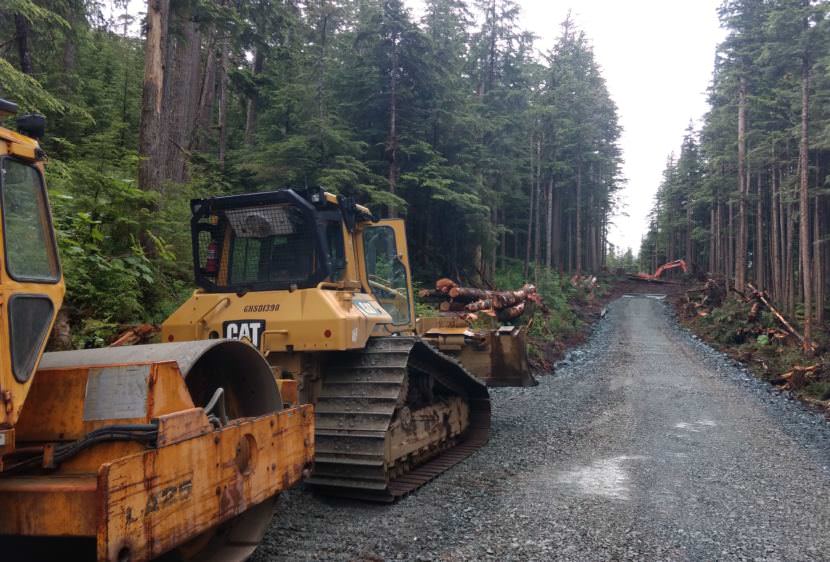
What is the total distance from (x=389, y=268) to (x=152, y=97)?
5462mm

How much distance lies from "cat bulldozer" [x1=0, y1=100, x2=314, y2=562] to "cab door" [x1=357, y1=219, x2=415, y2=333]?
3.54 m

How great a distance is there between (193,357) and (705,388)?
13.3m

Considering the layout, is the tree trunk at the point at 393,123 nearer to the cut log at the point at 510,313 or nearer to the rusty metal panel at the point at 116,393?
the cut log at the point at 510,313

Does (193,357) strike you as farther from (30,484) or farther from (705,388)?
(705,388)

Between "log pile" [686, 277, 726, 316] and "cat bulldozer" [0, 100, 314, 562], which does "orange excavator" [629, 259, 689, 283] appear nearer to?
"log pile" [686, 277, 726, 316]

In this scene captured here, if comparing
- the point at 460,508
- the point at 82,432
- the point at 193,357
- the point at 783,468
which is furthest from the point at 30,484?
the point at 783,468

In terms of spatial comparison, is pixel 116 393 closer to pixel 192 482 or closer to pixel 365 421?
pixel 192 482

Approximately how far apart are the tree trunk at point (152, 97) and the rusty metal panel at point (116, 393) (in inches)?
311

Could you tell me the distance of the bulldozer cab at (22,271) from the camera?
109 inches

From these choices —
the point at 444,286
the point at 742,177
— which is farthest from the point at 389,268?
the point at 742,177

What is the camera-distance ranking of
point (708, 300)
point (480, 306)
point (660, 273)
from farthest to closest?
point (660, 273) < point (708, 300) < point (480, 306)

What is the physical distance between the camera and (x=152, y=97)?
10430 mm

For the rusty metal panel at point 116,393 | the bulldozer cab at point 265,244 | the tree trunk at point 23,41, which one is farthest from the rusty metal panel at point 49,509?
the tree trunk at point 23,41

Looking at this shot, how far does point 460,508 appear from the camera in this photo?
589 centimetres
